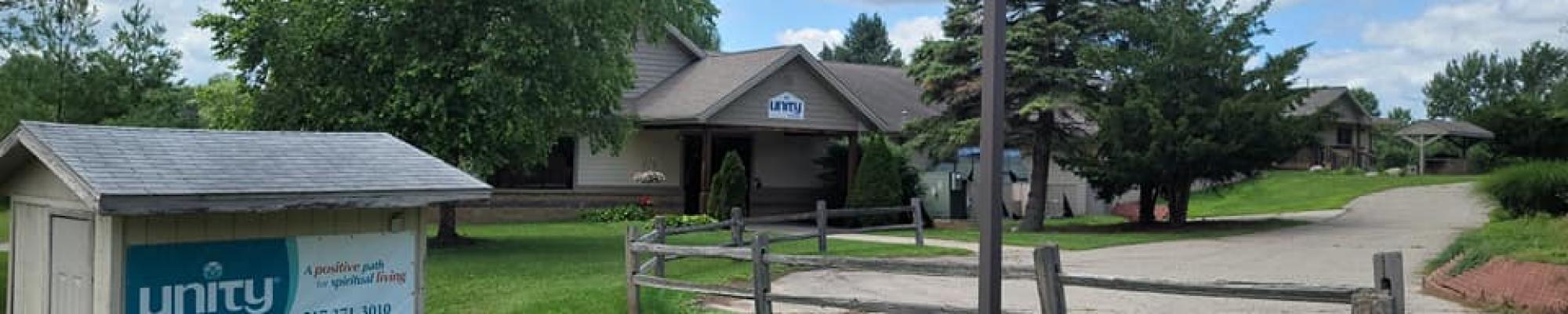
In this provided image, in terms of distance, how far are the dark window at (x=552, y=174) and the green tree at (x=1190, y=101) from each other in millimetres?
10451

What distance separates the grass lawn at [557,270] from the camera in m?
11.8

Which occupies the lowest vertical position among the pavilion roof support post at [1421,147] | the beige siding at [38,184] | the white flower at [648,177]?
the white flower at [648,177]

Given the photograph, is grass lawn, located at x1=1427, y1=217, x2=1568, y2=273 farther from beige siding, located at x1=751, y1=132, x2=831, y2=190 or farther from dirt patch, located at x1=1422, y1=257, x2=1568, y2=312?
beige siding, located at x1=751, y1=132, x2=831, y2=190

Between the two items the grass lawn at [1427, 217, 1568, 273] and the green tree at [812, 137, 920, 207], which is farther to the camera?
the green tree at [812, 137, 920, 207]

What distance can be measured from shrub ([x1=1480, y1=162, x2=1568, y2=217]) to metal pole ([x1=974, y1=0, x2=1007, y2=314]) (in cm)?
1700

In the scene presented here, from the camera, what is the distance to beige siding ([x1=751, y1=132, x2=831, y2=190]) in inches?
1148

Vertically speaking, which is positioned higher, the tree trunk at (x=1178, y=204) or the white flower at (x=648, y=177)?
the white flower at (x=648, y=177)

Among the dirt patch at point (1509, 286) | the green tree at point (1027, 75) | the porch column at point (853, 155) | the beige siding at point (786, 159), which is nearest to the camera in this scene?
the dirt patch at point (1509, 286)

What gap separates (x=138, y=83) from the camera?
2967 centimetres

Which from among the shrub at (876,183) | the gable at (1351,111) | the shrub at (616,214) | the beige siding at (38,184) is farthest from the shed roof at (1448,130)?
the beige siding at (38,184)

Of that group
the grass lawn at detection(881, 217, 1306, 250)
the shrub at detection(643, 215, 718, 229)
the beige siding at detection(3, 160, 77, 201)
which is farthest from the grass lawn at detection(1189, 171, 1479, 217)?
the beige siding at detection(3, 160, 77, 201)

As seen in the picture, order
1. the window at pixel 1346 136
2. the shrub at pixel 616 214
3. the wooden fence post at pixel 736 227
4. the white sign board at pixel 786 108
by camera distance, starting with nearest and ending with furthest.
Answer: the wooden fence post at pixel 736 227 → the shrub at pixel 616 214 → the white sign board at pixel 786 108 → the window at pixel 1346 136

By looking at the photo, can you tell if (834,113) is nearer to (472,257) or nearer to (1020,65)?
(1020,65)

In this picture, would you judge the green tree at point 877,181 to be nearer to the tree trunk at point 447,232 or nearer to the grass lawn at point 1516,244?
the tree trunk at point 447,232
